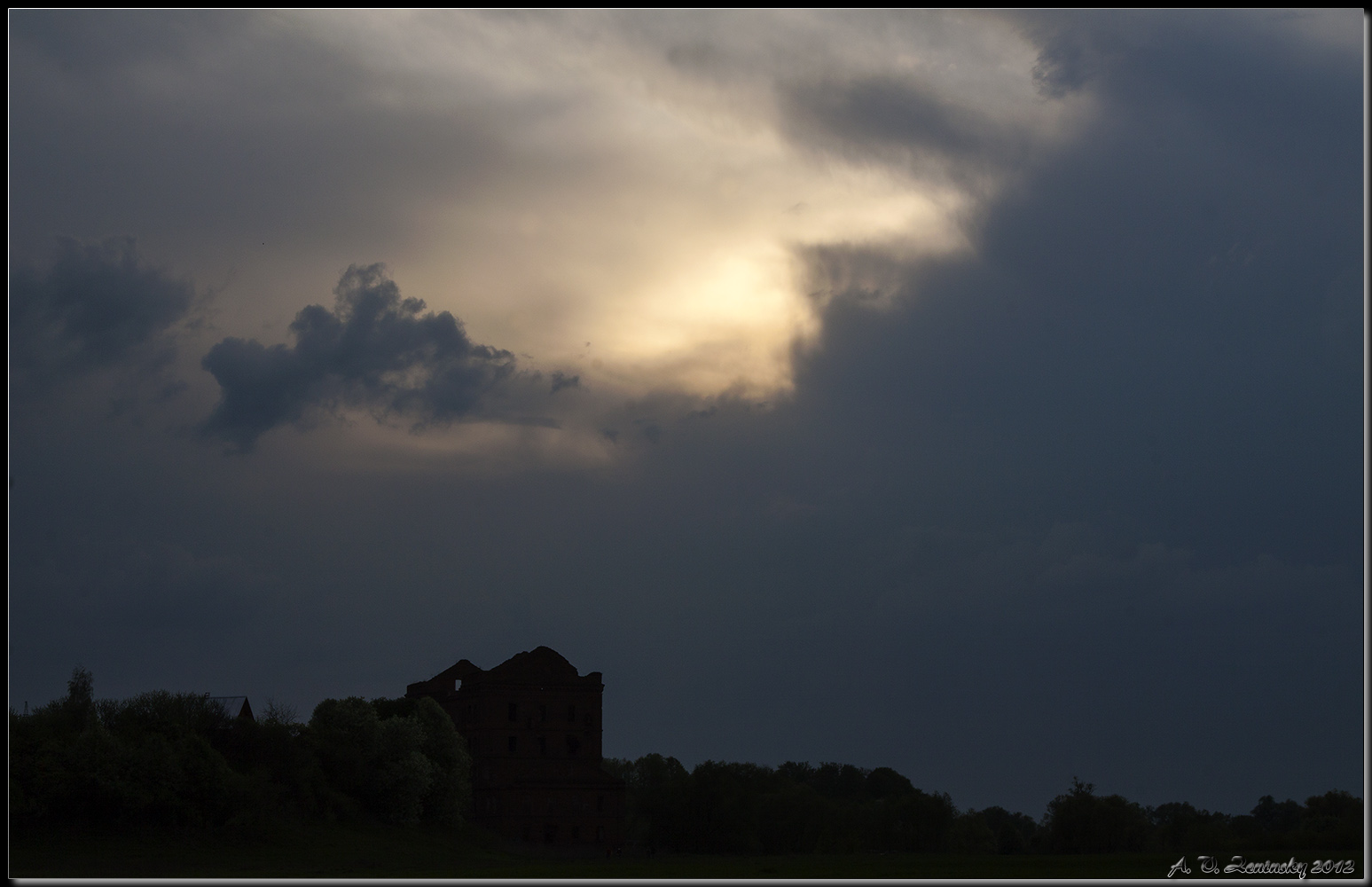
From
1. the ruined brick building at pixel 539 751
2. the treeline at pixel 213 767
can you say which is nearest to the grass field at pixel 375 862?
the treeline at pixel 213 767

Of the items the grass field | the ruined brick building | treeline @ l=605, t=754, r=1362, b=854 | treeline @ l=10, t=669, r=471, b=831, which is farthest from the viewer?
the ruined brick building

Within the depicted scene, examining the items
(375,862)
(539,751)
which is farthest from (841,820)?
(375,862)

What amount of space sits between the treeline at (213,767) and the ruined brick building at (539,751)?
643 inches

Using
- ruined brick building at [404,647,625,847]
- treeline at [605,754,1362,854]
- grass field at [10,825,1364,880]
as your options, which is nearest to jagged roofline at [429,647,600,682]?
ruined brick building at [404,647,625,847]

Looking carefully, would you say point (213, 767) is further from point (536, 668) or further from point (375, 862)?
point (536, 668)

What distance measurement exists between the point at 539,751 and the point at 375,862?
130 ft

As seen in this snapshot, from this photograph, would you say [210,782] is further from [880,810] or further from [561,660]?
[880,810]

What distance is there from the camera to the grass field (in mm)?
50719

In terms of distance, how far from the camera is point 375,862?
60.0m

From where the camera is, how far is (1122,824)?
79.3m

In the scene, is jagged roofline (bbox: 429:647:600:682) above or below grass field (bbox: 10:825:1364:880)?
above

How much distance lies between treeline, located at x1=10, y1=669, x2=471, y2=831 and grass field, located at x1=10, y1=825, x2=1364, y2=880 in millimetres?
1340

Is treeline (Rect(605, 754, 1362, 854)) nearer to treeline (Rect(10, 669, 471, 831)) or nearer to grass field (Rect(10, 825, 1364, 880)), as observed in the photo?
grass field (Rect(10, 825, 1364, 880))

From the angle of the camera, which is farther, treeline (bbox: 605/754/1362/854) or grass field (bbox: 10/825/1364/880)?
treeline (bbox: 605/754/1362/854)
